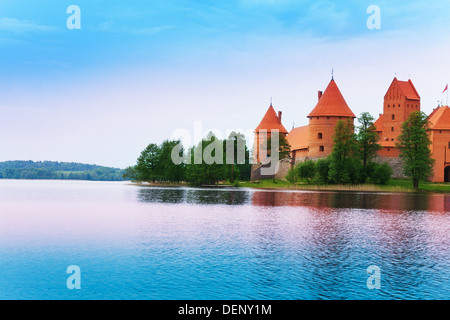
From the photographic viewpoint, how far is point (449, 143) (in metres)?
58.9

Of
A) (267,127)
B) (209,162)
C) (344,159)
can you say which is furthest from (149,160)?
(344,159)

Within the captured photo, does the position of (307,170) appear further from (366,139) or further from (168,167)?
(168,167)

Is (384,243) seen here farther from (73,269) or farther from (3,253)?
(3,253)

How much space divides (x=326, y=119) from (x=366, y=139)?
10.9 meters

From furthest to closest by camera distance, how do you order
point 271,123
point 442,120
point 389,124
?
point 271,123 < point 389,124 < point 442,120

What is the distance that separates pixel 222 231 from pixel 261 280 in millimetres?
6467

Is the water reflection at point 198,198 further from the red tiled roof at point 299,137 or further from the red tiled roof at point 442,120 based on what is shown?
the red tiled roof at point 442,120

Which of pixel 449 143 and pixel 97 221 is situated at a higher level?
pixel 449 143

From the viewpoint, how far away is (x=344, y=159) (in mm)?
50656

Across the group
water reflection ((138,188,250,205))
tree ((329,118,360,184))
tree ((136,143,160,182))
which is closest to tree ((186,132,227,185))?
tree ((136,143,160,182))

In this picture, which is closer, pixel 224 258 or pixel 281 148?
pixel 224 258

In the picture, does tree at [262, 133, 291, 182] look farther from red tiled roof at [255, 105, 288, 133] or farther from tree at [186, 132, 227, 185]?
tree at [186, 132, 227, 185]

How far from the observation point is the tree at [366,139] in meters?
50.9
